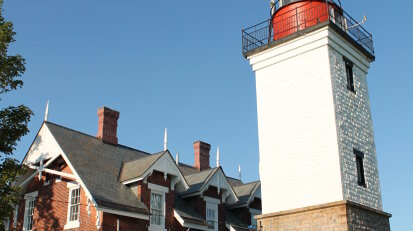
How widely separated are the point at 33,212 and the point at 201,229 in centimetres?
726

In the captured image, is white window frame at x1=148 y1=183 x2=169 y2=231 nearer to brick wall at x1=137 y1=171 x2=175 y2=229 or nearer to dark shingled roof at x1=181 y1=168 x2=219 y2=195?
brick wall at x1=137 y1=171 x2=175 y2=229

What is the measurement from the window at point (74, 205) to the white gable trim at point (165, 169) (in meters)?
2.06

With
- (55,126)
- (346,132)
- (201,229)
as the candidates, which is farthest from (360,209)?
(55,126)

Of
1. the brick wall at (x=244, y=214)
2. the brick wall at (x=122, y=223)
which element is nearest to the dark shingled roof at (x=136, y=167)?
the brick wall at (x=122, y=223)

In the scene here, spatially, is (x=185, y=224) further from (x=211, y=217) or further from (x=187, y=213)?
(x=211, y=217)

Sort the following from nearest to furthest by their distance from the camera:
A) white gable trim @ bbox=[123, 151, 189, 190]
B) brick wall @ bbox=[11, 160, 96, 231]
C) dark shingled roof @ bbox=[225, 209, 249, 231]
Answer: brick wall @ bbox=[11, 160, 96, 231], white gable trim @ bbox=[123, 151, 189, 190], dark shingled roof @ bbox=[225, 209, 249, 231]

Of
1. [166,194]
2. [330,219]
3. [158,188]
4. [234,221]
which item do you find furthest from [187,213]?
[330,219]

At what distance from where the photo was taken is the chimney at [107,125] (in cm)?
2542

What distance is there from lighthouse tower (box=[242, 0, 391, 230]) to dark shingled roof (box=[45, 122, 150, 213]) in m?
5.70

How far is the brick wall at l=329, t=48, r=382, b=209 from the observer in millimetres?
17703

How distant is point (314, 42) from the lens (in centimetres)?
1906

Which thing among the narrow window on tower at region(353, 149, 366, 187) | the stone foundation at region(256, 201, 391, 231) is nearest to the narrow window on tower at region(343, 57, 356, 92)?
the narrow window on tower at region(353, 149, 366, 187)

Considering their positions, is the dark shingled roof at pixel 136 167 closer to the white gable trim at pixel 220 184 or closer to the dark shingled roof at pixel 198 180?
the dark shingled roof at pixel 198 180

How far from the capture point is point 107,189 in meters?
21.5
